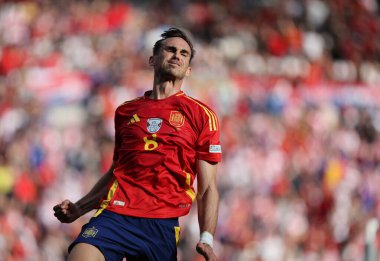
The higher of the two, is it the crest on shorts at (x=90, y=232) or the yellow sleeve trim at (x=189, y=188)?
the yellow sleeve trim at (x=189, y=188)

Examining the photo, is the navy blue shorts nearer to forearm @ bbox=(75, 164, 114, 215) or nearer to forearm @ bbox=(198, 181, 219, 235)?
forearm @ bbox=(198, 181, 219, 235)

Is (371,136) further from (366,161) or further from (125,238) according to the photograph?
(125,238)

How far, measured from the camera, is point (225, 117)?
52.7 feet

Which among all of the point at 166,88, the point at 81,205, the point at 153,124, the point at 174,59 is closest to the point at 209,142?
the point at 153,124

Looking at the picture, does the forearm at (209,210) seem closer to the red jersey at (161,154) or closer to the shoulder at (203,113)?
the red jersey at (161,154)

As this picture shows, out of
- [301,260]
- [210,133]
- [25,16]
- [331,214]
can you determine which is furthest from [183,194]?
[25,16]

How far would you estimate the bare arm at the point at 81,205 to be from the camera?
635 centimetres

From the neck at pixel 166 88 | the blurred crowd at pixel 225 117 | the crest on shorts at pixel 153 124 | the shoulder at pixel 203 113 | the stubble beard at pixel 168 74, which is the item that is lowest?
the blurred crowd at pixel 225 117

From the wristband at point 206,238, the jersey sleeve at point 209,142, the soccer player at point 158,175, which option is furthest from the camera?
the jersey sleeve at point 209,142

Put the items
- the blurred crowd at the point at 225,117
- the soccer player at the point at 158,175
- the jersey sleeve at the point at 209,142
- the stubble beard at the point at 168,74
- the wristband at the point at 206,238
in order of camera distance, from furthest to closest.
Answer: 1. the blurred crowd at the point at 225,117
2. the stubble beard at the point at 168,74
3. the jersey sleeve at the point at 209,142
4. the soccer player at the point at 158,175
5. the wristband at the point at 206,238

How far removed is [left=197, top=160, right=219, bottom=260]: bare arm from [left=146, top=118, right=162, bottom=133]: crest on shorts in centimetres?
34

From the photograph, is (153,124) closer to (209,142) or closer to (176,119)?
(176,119)

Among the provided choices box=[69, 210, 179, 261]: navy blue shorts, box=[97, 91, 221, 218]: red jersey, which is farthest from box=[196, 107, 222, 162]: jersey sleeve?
box=[69, 210, 179, 261]: navy blue shorts

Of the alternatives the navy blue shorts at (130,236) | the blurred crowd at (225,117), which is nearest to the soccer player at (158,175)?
the navy blue shorts at (130,236)
